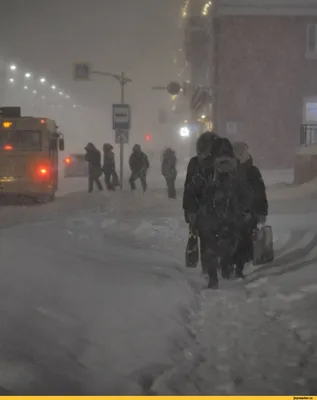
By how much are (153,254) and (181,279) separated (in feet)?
5.27

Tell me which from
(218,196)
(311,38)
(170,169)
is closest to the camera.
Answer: (218,196)

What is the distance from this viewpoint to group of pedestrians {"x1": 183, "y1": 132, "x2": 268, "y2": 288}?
659cm

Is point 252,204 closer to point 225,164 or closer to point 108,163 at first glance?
point 225,164

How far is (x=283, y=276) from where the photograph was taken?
7.41 meters

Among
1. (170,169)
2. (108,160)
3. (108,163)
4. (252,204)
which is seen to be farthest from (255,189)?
(108,163)

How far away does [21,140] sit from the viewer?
18.3 m

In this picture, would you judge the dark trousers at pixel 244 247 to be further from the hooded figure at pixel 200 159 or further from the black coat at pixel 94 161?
the black coat at pixel 94 161

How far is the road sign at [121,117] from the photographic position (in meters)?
21.5

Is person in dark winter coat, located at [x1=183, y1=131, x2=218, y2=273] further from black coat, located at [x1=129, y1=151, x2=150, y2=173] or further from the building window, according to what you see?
the building window

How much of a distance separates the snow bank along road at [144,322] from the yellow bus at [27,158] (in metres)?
8.60

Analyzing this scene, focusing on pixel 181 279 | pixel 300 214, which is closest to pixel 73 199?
pixel 300 214

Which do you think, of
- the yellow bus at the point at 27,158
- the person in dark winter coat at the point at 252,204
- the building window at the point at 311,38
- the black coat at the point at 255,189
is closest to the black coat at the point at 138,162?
the yellow bus at the point at 27,158

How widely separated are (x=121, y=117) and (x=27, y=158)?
4810 mm

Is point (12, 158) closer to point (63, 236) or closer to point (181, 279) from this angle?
point (63, 236)
